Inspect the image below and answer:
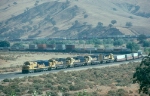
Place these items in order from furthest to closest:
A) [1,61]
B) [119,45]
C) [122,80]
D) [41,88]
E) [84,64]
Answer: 1. [119,45]
2. [1,61]
3. [84,64]
4. [122,80]
5. [41,88]

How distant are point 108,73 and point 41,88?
21760mm

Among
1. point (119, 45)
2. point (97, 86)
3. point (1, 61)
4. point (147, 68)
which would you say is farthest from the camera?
point (119, 45)

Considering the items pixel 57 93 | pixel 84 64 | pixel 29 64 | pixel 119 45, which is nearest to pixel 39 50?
pixel 119 45

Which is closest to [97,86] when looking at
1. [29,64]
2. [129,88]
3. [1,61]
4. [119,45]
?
[129,88]

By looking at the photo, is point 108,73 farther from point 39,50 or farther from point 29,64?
point 39,50

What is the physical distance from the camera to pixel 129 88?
162 ft

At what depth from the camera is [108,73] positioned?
65.8 meters

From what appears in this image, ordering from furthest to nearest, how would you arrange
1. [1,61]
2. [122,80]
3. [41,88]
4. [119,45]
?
[119,45] < [1,61] < [122,80] < [41,88]

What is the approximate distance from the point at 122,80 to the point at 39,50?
93721 mm

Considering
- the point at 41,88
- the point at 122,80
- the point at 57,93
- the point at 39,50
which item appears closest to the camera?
the point at 57,93

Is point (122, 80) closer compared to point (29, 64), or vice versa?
point (122, 80)

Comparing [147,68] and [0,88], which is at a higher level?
[147,68]

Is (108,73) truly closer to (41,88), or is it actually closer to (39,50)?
(41,88)

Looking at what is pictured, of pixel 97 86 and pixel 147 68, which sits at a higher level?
pixel 147 68
